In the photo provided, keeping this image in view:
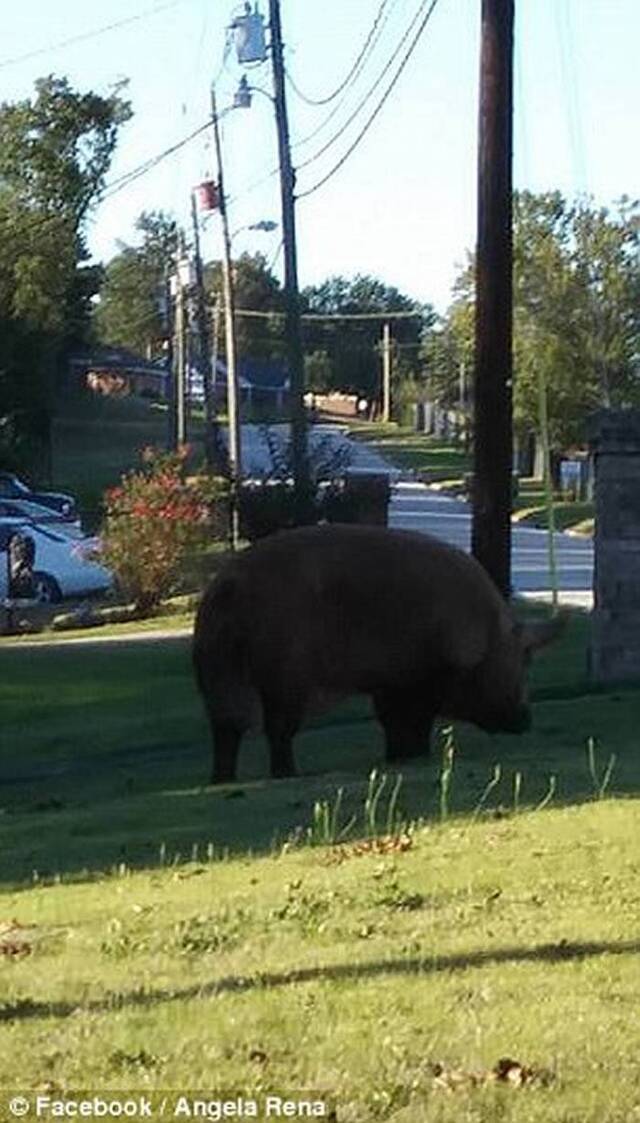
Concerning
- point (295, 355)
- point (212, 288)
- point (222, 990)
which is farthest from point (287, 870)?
point (212, 288)

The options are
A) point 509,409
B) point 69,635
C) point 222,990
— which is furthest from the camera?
point 69,635

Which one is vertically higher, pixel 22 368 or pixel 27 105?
pixel 27 105

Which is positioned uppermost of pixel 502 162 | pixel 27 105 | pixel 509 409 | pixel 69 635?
pixel 27 105

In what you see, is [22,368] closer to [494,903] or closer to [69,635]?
[69,635]

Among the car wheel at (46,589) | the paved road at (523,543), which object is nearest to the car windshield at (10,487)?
the paved road at (523,543)

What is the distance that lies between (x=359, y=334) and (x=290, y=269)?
11363 cm

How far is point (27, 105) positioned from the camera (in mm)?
70188

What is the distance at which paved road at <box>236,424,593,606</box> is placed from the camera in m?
39.5

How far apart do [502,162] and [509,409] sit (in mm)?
2011

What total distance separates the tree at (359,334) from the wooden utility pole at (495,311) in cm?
12387

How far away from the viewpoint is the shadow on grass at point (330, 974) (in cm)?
777

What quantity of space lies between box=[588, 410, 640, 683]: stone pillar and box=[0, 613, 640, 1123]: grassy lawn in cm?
484

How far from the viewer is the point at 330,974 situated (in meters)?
8.04

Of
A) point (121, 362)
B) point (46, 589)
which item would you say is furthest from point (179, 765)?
point (121, 362)
